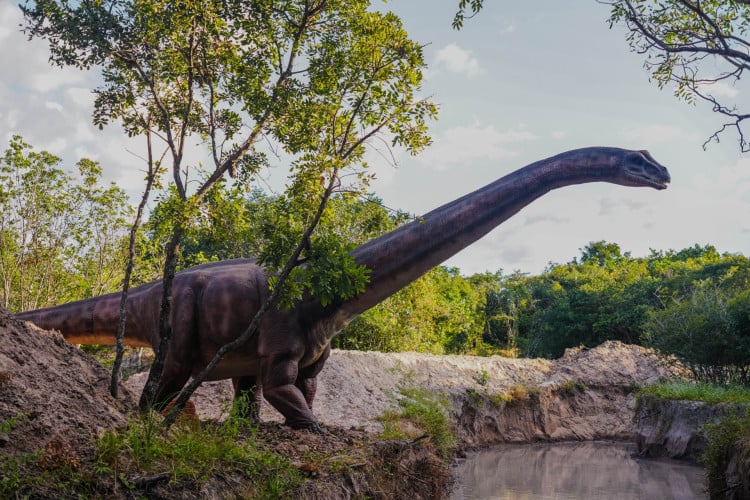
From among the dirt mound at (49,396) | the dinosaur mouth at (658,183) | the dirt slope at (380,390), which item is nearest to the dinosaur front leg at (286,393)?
the dirt slope at (380,390)

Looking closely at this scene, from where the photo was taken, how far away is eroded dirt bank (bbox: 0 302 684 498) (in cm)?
480

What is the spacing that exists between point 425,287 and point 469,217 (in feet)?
47.0

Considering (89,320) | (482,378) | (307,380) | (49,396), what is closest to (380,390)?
(482,378)

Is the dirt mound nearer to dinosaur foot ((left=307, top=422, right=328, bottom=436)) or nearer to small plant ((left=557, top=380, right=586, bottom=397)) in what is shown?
dinosaur foot ((left=307, top=422, right=328, bottom=436))

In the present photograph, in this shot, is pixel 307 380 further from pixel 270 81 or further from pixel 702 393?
pixel 702 393

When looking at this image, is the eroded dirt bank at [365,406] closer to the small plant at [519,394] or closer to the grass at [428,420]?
the small plant at [519,394]

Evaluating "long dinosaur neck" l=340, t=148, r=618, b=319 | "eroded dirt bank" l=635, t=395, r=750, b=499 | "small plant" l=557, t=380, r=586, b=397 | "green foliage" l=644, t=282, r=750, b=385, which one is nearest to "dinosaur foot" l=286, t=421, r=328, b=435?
"long dinosaur neck" l=340, t=148, r=618, b=319

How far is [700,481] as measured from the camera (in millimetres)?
11906

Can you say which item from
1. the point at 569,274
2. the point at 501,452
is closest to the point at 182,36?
the point at 501,452

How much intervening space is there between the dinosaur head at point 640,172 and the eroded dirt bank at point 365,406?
3.28 meters

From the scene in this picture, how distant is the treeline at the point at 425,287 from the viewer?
7520mm

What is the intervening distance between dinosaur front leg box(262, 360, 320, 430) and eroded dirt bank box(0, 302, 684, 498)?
0.14 metres

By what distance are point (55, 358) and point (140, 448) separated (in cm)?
131

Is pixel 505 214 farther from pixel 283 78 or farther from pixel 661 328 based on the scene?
pixel 661 328
